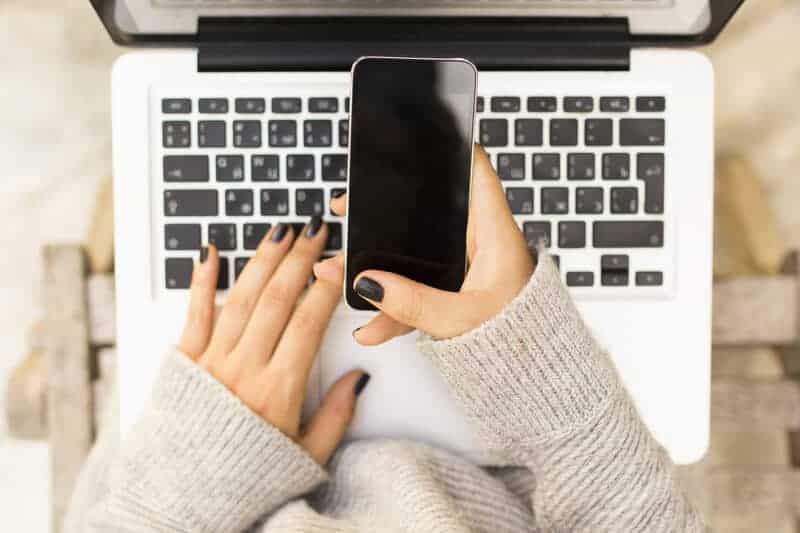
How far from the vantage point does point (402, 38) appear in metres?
0.44

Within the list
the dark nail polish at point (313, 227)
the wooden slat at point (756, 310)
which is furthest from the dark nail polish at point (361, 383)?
the wooden slat at point (756, 310)

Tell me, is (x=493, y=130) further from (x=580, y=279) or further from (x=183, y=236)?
(x=183, y=236)

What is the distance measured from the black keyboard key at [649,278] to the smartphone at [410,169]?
13cm

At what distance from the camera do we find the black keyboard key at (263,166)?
1.44 feet

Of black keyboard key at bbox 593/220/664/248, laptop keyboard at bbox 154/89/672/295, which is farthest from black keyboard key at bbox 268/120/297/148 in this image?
black keyboard key at bbox 593/220/664/248

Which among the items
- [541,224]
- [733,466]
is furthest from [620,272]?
[733,466]

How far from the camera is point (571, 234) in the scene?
0.45m

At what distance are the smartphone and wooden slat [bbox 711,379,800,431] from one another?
35 cm

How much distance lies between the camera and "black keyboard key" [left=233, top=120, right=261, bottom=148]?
0.44 meters

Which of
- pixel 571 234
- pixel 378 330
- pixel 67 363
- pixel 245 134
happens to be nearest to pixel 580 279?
pixel 571 234

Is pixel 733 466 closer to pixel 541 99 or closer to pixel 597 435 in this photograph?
pixel 597 435

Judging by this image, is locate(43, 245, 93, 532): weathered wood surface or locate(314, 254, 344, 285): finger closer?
locate(314, 254, 344, 285): finger

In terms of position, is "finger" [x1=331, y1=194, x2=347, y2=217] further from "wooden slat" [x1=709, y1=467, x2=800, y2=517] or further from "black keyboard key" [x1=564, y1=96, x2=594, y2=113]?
"wooden slat" [x1=709, y1=467, x2=800, y2=517]

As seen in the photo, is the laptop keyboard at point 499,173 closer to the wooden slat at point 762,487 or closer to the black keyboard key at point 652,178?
the black keyboard key at point 652,178
